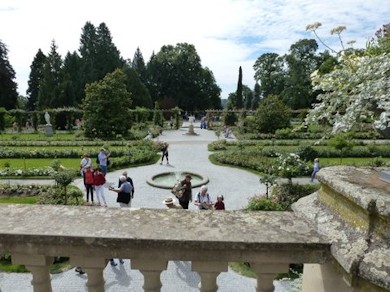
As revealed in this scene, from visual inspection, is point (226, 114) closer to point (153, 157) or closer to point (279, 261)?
point (153, 157)

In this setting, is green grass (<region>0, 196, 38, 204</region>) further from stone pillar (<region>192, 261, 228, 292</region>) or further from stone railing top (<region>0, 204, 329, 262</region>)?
stone pillar (<region>192, 261, 228, 292</region>)

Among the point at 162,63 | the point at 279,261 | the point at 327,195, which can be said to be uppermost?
the point at 162,63

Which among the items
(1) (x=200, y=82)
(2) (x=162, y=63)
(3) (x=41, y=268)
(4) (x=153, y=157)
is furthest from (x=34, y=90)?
(3) (x=41, y=268)

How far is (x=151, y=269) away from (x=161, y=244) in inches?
7.7

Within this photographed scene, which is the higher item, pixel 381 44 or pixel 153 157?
pixel 381 44

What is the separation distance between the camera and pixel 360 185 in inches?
69.6

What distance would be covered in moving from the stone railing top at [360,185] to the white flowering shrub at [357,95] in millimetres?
301

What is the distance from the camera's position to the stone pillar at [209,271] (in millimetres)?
1812

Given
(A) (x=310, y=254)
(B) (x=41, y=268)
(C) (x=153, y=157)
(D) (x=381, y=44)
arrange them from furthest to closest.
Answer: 1. (C) (x=153, y=157)
2. (D) (x=381, y=44)
3. (B) (x=41, y=268)
4. (A) (x=310, y=254)

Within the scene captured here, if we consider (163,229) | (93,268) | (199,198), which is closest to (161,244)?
(163,229)

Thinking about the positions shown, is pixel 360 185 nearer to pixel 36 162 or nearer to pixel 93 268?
Result: pixel 93 268

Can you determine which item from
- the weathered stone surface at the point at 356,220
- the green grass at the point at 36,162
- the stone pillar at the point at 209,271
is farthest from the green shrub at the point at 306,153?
the stone pillar at the point at 209,271

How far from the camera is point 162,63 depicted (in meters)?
70.5

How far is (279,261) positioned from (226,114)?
46.8 metres
